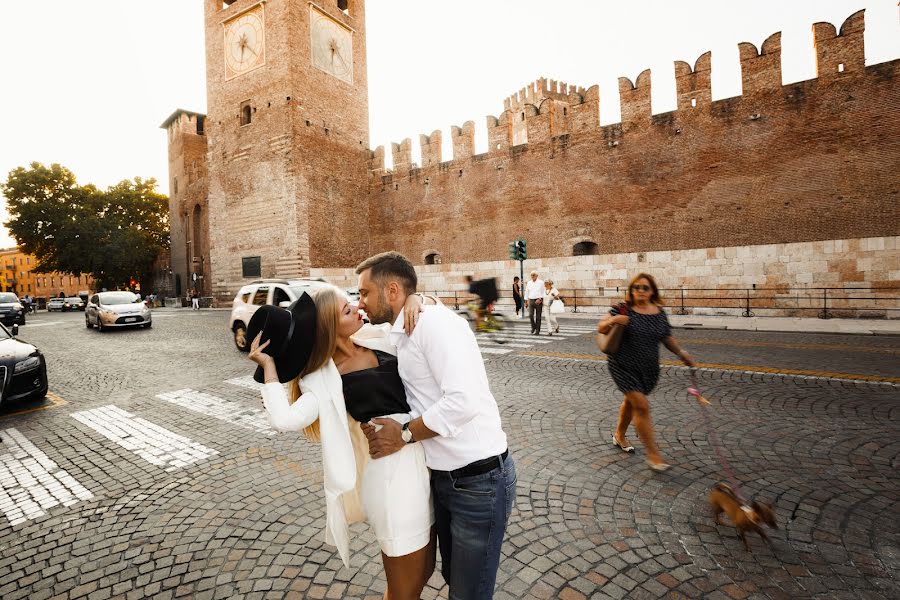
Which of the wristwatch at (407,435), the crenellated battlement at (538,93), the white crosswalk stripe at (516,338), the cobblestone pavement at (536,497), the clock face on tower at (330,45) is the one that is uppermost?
the crenellated battlement at (538,93)

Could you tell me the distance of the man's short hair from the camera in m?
1.84

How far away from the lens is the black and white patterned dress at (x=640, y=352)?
13.6 ft

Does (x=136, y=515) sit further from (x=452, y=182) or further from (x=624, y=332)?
(x=452, y=182)

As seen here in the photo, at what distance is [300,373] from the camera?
1728 mm

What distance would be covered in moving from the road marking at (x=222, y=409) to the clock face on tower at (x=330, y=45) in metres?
23.2

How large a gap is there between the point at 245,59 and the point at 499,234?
17.8m

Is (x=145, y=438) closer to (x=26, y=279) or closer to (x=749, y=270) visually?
(x=749, y=270)

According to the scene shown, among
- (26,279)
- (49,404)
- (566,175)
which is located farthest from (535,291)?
(26,279)

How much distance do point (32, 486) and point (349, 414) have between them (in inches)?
168

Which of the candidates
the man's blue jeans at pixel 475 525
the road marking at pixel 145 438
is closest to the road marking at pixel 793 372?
the road marking at pixel 145 438

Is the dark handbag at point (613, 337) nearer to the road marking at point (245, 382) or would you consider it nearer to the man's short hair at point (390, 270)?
the man's short hair at point (390, 270)

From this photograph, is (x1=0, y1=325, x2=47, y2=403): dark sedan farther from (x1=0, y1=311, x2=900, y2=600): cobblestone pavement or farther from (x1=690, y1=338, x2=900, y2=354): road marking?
(x1=690, y1=338, x2=900, y2=354): road marking

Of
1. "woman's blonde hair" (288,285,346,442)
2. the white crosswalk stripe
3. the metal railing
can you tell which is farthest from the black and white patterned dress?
the metal railing

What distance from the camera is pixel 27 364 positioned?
6562 mm
